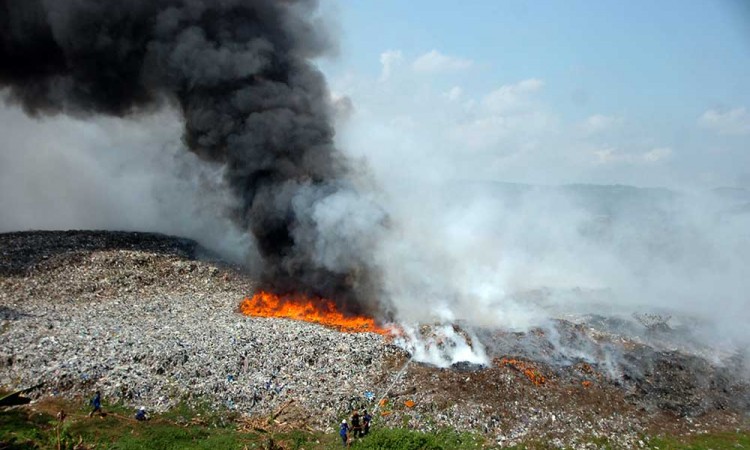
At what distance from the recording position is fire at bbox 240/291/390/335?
22.8m

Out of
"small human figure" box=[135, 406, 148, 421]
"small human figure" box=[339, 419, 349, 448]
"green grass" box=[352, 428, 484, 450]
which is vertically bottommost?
"green grass" box=[352, 428, 484, 450]

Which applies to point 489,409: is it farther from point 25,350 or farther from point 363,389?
point 25,350

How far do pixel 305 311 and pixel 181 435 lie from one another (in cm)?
1078

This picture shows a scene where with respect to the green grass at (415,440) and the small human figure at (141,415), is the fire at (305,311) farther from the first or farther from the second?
the small human figure at (141,415)

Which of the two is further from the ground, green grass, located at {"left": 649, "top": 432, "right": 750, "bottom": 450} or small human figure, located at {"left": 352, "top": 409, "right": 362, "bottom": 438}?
small human figure, located at {"left": 352, "top": 409, "right": 362, "bottom": 438}

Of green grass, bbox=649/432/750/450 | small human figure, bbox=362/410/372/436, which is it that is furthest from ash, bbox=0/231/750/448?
small human figure, bbox=362/410/372/436

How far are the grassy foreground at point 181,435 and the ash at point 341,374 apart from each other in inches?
21.3

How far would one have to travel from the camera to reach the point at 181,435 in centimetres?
1421

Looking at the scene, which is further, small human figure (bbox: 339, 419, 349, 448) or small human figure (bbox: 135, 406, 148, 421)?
small human figure (bbox: 135, 406, 148, 421)

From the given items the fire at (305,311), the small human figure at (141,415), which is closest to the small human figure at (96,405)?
the small human figure at (141,415)

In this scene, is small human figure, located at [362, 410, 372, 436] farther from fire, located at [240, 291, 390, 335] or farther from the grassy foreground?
fire, located at [240, 291, 390, 335]

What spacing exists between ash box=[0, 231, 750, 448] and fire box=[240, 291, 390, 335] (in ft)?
5.07

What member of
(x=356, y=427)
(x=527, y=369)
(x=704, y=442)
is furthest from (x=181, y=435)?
(x=704, y=442)

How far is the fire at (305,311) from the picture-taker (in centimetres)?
2281
